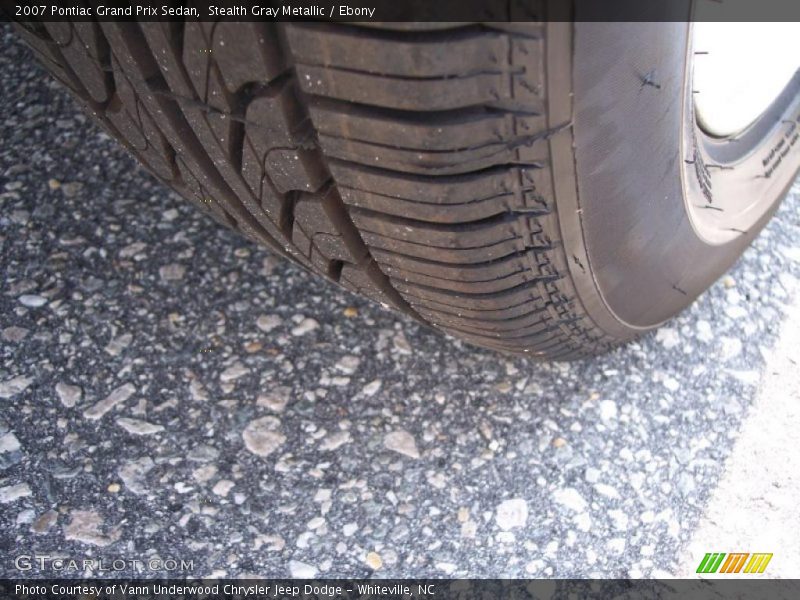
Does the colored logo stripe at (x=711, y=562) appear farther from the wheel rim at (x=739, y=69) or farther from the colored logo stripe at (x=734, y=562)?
the wheel rim at (x=739, y=69)

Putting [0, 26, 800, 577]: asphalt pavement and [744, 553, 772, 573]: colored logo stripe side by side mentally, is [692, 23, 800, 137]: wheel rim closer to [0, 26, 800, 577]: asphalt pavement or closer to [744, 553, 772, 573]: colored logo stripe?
[0, 26, 800, 577]: asphalt pavement

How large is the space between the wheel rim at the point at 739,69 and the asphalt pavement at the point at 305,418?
0.32 m

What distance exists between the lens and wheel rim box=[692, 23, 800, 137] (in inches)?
56.4

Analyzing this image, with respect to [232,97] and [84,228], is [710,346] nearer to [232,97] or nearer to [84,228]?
[232,97]

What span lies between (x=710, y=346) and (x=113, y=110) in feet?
3.40

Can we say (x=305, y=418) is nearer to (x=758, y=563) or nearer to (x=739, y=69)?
(x=758, y=563)

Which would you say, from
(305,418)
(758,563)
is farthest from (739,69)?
(305,418)

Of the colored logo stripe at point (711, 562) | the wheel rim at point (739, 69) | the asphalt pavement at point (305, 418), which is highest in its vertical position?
the wheel rim at point (739, 69)

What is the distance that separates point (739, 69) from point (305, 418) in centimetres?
91

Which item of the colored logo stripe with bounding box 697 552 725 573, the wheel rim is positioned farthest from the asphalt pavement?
the wheel rim

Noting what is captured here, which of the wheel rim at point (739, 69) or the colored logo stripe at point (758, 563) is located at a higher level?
the wheel rim at point (739, 69)

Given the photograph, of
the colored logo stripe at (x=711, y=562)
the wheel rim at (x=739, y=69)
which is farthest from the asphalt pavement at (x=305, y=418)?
the wheel rim at (x=739, y=69)

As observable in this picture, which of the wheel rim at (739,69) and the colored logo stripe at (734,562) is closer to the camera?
the colored logo stripe at (734,562)

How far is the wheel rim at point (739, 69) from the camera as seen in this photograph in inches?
56.4
